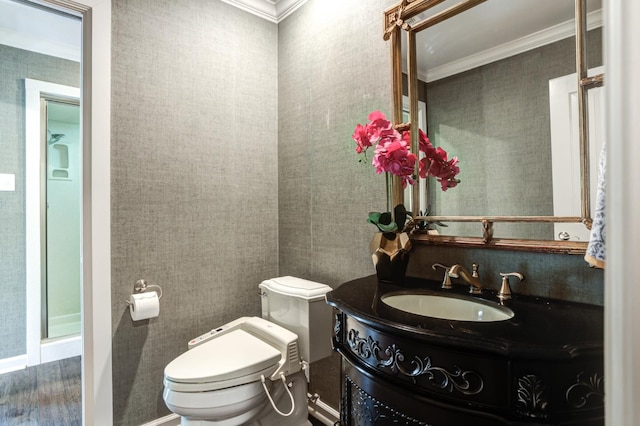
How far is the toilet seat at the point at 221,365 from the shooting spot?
51.7 inches

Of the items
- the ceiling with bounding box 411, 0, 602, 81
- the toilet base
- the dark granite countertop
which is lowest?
the toilet base

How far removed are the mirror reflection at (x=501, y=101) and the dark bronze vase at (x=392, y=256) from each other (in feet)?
0.57

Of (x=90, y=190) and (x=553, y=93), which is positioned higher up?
(x=553, y=93)

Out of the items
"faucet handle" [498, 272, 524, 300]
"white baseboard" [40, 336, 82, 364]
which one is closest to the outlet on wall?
"white baseboard" [40, 336, 82, 364]

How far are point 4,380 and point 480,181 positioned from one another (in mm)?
3271

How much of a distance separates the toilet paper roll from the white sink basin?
3.77ft

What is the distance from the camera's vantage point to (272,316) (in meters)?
1.79

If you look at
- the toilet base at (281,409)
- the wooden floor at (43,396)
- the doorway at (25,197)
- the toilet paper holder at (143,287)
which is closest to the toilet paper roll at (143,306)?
the toilet paper holder at (143,287)

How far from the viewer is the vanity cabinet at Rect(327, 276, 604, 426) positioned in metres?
0.64

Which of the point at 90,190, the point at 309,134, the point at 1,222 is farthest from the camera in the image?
the point at 1,222

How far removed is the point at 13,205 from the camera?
97.0 inches

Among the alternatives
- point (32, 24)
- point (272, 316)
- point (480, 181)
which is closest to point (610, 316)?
point (480, 181)

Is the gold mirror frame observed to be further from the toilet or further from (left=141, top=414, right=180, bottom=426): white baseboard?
(left=141, top=414, right=180, bottom=426): white baseboard

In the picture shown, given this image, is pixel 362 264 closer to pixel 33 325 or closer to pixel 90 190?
pixel 90 190
